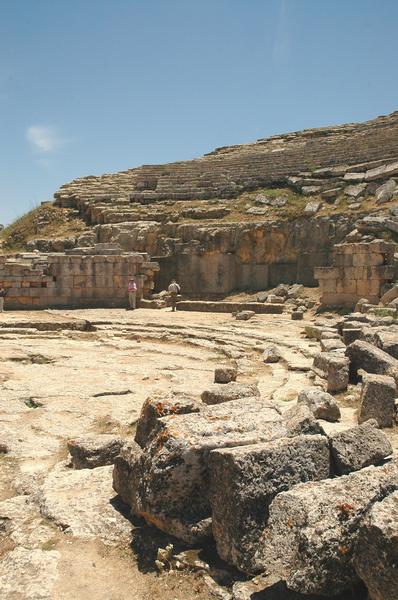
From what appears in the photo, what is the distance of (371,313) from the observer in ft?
39.0

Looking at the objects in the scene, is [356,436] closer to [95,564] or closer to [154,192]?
[95,564]

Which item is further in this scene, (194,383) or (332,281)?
(332,281)

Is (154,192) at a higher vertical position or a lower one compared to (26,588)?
higher

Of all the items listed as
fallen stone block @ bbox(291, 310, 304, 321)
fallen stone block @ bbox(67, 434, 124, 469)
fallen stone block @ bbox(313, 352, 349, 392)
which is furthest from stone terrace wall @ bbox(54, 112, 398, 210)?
fallen stone block @ bbox(67, 434, 124, 469)

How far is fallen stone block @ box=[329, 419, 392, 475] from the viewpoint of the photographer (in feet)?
9.29

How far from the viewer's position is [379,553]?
1958 millimetres

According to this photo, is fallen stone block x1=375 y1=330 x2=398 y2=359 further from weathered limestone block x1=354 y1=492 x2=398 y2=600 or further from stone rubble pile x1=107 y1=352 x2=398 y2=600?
weathered limestone block x1=354 y1=492 x2=398 y2=600

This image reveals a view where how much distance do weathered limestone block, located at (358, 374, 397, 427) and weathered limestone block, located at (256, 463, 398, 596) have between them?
1.95 meters

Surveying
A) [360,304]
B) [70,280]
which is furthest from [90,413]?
[70,280]

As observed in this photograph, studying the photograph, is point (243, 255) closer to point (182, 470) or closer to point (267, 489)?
point (182, 470)

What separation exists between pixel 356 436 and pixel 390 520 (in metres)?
0.97

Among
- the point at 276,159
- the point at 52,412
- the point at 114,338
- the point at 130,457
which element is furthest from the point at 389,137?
the point at 130,457

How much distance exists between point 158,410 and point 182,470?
68 cm

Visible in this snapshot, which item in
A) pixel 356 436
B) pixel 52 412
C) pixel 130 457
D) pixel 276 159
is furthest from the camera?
pixel 276 159
